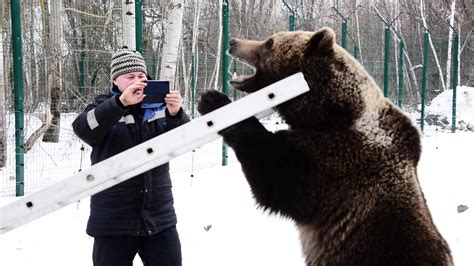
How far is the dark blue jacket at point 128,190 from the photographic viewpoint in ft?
10.1

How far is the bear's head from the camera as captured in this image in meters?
2.68

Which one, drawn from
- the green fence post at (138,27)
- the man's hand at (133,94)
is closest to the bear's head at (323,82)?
the man's hand at (133,94)

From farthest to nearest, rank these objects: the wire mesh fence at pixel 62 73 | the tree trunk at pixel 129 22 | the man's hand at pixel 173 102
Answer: the wire mesh fence at pixel 62 73 < the tree trunk at pixel 129 22 < the man's hand at pixel 173 102

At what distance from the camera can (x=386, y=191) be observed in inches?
102

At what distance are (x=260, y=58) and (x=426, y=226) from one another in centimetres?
124

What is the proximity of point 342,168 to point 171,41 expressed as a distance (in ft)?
18.4

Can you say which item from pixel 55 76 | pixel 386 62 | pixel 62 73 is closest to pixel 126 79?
pixel 55 76

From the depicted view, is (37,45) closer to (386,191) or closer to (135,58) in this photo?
(135,58)

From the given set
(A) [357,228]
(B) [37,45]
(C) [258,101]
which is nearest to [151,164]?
(C) [258,101]

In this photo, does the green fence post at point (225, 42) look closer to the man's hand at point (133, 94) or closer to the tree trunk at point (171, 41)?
the tree trunk at point (171, 41)

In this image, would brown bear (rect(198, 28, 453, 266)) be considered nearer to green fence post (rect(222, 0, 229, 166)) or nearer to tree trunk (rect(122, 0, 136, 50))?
tree trunk (rect(122, 0, 136, 50))

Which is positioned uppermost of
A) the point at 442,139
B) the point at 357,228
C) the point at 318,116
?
the point at 318,116

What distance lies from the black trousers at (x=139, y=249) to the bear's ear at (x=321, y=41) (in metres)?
1.36

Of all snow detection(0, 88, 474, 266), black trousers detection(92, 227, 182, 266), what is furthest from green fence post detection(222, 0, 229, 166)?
black trousers detection(92, 227, 182, 266)
